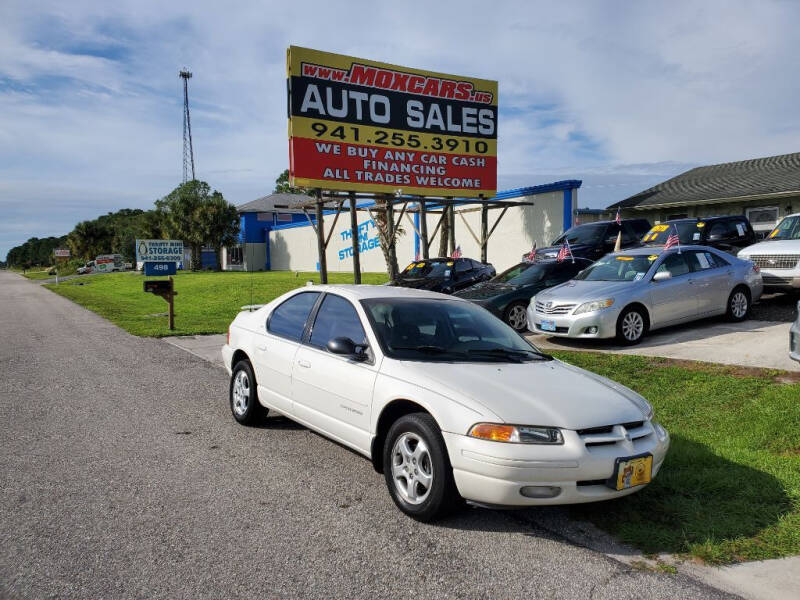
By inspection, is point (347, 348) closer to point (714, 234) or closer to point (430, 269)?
point (430, 269)

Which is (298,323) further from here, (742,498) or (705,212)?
(705,212)

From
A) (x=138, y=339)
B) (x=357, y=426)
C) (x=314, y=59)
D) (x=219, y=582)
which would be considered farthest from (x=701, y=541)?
(x=314, y=59)

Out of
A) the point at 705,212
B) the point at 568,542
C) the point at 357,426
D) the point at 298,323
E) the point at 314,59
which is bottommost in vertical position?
the point at 568,542

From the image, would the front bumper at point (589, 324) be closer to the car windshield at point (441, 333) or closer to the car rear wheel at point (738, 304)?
the car rear wheel at point (738, 304)

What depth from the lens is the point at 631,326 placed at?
32.2 feet

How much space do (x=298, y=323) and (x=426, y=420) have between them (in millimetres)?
2019

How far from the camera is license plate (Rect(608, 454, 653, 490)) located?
365 cm

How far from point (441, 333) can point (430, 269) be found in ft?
39.1

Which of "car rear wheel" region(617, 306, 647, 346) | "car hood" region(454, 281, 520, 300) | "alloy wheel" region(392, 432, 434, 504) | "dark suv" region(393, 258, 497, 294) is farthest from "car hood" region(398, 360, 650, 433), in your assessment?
"dark suv" region(393, 258, 497, 294)

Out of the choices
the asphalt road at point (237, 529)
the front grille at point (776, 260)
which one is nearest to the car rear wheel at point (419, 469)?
the asphalt road at point (237, 529)

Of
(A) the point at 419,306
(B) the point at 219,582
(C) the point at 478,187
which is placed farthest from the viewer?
(C) the point at 478,187

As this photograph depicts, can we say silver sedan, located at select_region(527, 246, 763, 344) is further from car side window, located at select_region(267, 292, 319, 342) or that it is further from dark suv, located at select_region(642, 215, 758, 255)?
car side window, located at select_region(267, 292, 319, 342)

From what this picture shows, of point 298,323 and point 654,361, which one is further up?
point 298,323

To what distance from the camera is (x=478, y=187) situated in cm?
2152
